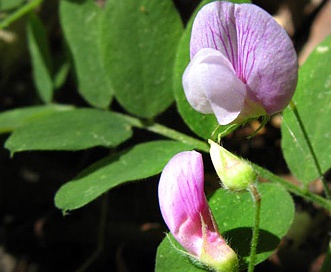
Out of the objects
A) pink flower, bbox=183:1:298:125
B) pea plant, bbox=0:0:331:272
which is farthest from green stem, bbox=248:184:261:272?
pink flower, bbox=183:1:298:125

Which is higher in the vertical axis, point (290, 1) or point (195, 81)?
point (195, 81)

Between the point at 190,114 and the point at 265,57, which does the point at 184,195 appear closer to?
the point at 265,57

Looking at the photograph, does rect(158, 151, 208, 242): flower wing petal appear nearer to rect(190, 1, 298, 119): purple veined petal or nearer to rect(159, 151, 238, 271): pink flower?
rect(159, 151, 238, 271): pink flower

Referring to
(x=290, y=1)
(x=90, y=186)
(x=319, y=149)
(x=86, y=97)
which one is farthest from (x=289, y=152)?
(x=290, y=1)

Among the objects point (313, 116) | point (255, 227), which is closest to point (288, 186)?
point (313, 116)

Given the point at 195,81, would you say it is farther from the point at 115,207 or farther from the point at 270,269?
the point at 115,207

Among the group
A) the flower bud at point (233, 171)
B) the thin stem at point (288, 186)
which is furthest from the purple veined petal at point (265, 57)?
the thin stem at point (288, 186)
